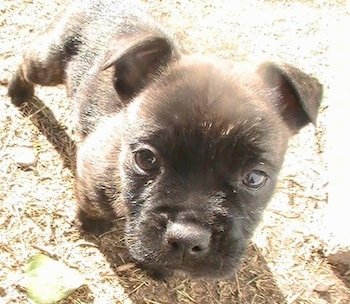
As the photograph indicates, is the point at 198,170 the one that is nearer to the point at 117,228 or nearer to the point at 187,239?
the point at 187,239

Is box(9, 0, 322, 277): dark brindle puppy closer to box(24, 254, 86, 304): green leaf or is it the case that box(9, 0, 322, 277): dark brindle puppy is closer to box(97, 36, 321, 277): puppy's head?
box(97, 36, 321, 277): puppy's head

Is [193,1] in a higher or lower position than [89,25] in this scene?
lower

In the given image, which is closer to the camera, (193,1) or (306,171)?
(306,171)

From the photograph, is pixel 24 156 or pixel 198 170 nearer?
pixel 198 170

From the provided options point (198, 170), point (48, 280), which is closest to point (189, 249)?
point (198, 170)

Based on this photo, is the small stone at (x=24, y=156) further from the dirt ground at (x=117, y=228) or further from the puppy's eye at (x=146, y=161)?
the puppy's eye at (x=146, y=161)

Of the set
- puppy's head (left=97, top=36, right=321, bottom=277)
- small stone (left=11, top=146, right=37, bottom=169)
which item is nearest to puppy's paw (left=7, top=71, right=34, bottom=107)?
small stone (left=11, top=146, right=37, bottom=169)

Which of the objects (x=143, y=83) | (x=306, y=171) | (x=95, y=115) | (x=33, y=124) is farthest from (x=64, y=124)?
(x=306, y=171)

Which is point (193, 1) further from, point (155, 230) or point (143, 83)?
point (155, 230)
